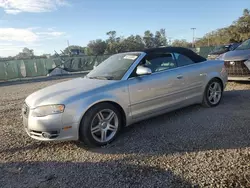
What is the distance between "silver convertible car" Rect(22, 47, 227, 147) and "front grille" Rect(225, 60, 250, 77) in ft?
7.80

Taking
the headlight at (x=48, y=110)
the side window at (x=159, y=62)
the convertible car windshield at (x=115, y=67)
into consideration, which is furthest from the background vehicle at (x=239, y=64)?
the headlight at (x=48, y=110)

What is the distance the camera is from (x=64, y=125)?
3426 mm

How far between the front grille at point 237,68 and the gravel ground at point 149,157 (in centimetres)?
296

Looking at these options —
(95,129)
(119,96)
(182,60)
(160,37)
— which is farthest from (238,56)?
(160,37)

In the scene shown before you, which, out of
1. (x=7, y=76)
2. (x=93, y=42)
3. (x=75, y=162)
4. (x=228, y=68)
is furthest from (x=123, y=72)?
(x=93, y=42)

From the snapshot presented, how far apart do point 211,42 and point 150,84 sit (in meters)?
50.4

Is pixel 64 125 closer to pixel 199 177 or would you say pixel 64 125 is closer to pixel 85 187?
pixel 85 187

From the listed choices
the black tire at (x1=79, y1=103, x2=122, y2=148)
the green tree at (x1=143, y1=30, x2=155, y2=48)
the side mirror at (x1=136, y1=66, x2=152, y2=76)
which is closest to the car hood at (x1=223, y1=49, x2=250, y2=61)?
the side mirror at (x1=136, y1=66, x2=152, y2=76)

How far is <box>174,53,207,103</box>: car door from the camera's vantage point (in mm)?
4746

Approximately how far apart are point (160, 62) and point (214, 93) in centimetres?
176

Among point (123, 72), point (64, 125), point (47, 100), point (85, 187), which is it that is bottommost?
point (85, 187)

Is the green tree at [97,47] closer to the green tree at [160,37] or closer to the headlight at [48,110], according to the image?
the green tree at [160,37]

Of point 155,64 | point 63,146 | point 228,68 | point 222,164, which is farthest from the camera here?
point 228,68

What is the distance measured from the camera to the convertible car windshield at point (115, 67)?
4238 millimetres
